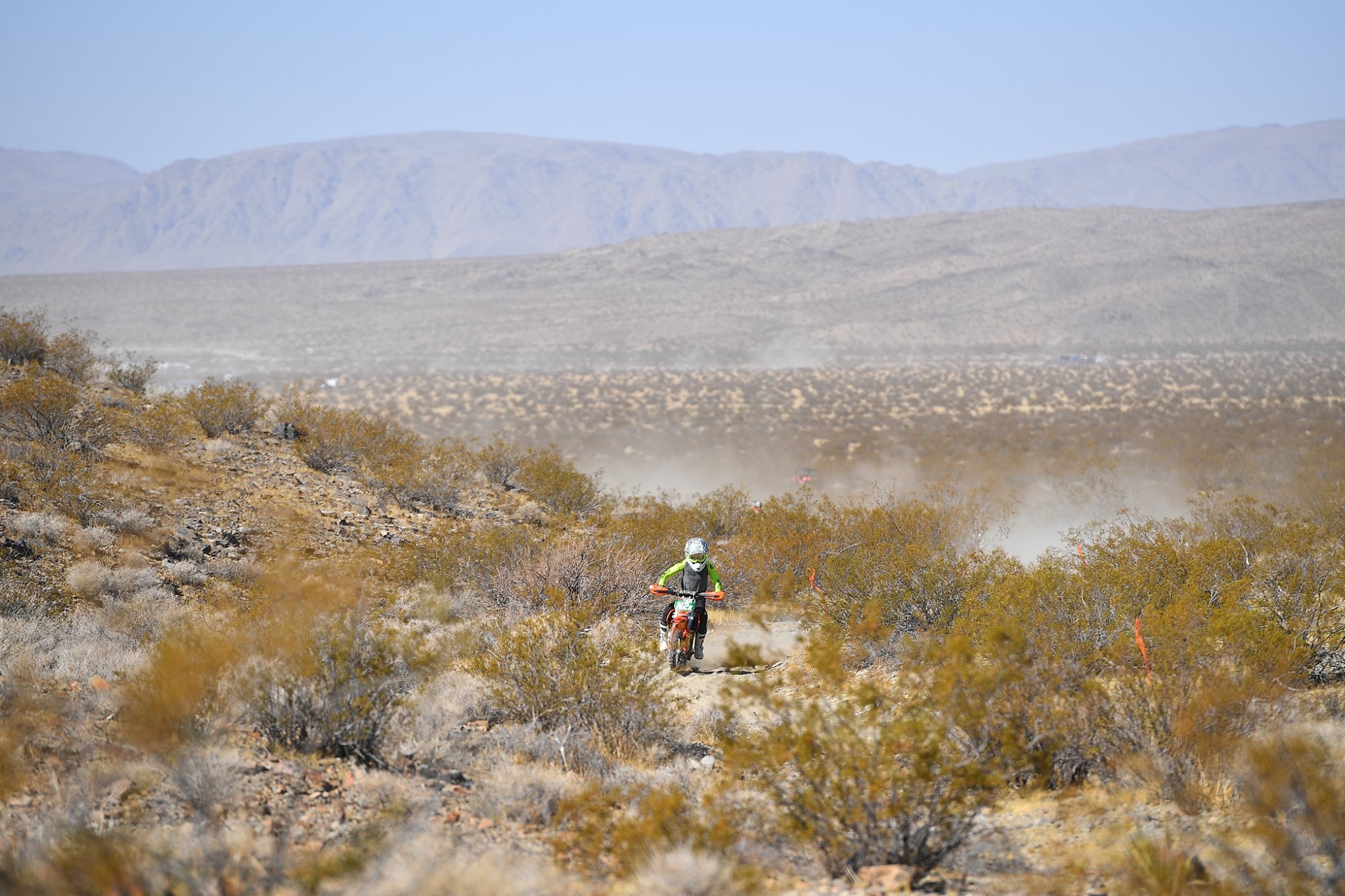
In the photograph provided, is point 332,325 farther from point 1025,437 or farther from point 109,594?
point 109,594

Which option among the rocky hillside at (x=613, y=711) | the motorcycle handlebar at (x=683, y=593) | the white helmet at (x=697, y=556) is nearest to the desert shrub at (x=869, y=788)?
the rocky hillside at (x=613, y=711)

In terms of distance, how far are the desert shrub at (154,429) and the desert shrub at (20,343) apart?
3.19 metres

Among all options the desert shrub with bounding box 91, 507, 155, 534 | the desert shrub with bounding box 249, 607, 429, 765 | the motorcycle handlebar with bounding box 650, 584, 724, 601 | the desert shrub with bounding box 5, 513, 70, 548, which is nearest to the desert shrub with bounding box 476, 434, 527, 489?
the desert shrub with bounding box 91, 507, 155, 534

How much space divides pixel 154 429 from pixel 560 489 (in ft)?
22.8

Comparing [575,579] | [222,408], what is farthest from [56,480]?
[575,579]

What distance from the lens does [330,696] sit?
6.21m

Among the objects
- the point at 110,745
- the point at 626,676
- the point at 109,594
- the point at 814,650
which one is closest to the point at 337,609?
the point at 110,745

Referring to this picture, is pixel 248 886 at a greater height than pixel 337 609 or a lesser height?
lesser

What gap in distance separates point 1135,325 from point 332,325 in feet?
218

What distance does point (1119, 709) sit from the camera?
6332 mm

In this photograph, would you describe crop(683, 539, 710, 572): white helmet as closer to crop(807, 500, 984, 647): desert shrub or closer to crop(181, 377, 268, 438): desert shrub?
crop(807, 500, 984, 647): desert shrub

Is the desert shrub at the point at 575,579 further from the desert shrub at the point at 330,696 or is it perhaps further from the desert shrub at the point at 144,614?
the desert shrub at the point at 330,696

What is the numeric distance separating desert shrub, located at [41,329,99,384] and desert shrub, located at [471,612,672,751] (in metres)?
13.2

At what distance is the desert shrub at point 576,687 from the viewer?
701 centimetres
